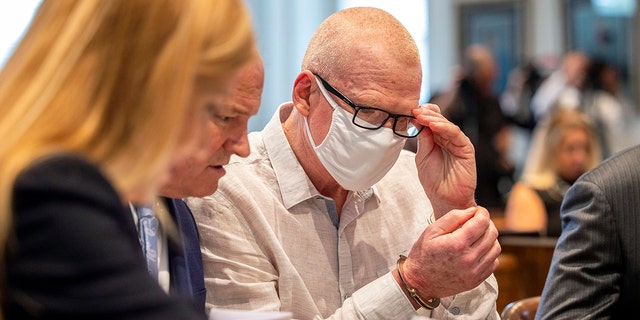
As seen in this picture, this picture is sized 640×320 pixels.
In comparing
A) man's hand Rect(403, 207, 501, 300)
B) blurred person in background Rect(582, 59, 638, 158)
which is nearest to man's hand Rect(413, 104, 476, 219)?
man's hand Rect(403, 207, 501, 300)

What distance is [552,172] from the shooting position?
5.93 m

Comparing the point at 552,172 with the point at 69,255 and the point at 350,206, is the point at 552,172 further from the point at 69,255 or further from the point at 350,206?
the point at 69,255

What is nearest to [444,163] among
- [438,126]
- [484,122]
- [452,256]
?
[438,126]

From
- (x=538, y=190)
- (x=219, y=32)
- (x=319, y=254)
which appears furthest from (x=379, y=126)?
(x=538, y=190)

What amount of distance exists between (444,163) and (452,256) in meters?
0.37

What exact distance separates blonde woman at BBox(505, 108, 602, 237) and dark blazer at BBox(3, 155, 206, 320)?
14.4 feet

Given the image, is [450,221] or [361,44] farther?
[361,44]

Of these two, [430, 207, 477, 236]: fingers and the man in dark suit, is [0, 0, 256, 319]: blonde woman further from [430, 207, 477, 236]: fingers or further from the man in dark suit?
[430, 207, 477, 236]: fingers

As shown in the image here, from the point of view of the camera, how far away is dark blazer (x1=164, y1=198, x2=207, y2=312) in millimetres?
1939

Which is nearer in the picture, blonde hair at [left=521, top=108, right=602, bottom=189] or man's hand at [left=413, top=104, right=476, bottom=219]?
man's hand at [left=413, top=104, right=476, bottom=219]

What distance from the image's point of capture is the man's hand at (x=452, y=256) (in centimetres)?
214

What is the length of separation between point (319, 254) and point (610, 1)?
30.3 feet

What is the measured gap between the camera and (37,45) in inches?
46.6

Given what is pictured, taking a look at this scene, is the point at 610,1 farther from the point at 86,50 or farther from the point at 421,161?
the point at 86,50
